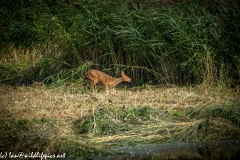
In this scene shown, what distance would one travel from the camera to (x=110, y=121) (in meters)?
8.38

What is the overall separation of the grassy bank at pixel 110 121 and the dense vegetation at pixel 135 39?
4.11 ft

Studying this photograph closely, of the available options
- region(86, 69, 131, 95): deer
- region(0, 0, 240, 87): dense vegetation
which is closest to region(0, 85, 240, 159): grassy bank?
region(86, 69, 131, 95): deer

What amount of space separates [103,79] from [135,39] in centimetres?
124

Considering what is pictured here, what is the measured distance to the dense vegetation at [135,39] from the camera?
11828mm

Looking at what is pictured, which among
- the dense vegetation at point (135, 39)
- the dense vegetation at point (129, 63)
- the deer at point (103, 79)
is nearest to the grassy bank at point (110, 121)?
the dense vegetation at point (129, 63)

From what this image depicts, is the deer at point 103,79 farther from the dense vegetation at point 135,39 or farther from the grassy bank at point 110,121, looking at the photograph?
the grassy bank at point 110,121

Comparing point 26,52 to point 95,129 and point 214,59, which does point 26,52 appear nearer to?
point 214,59

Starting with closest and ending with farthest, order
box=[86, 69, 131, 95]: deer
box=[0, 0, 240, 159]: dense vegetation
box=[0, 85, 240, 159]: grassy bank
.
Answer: box=[0, 85, 240, 159]: grassy bank < box=[0, 0, 240, 159]: dense vegetation < box=[86, 69, 131, 95]: deer

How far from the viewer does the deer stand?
1178 cm

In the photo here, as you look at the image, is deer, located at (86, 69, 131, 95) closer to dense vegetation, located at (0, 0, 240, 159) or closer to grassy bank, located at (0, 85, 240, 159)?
dense vegetation, located at (0, 0, 240, 159)

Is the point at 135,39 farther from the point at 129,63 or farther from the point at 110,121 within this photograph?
the point at 110,121

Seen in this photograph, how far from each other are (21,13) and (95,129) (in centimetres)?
714

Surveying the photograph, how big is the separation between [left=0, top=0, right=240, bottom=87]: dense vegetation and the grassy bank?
1252mm

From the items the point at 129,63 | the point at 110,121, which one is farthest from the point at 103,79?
the point at 110,121
